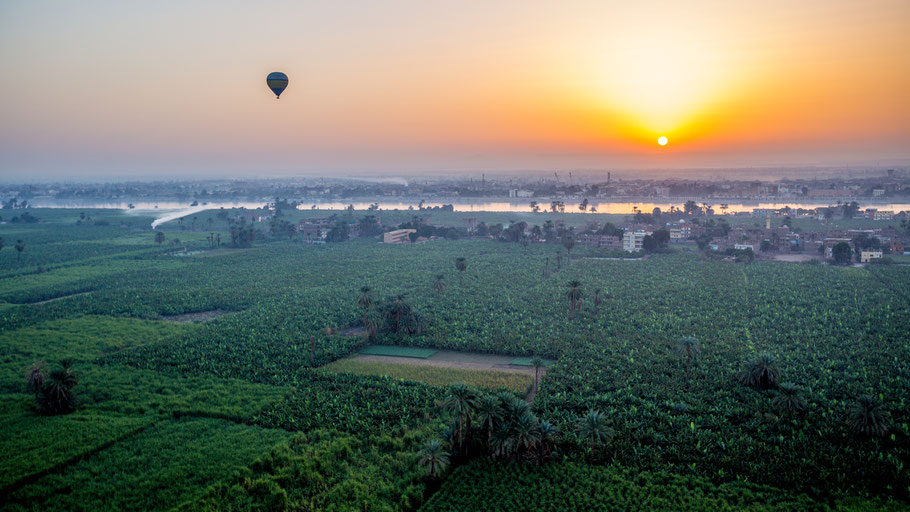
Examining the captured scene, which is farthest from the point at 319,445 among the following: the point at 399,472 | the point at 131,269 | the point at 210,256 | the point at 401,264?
the point at 210,256

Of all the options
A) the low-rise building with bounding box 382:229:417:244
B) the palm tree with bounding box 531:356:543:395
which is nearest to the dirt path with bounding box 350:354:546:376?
the palm tree with bounding box 531:356:543:395

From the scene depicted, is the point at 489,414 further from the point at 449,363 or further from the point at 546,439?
the point at 449,363

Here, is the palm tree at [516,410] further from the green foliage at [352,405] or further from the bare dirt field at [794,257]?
the bare dirt field at [794,257]

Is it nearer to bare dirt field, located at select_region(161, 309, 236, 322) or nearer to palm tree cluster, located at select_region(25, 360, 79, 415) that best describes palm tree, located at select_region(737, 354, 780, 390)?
palm tree cluster, located at select_region(25, 360, 79, 415)

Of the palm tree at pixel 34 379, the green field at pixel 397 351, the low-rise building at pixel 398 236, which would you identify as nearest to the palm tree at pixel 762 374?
the green field at pixel 397 351

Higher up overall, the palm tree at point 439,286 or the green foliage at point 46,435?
the palm tree at point 439,286

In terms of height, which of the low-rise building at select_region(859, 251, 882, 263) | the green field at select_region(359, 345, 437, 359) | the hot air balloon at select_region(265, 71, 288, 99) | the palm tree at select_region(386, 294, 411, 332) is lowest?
the green field at select_region(359, 345, 437, 359)

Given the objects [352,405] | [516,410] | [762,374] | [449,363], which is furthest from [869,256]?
[352,405]

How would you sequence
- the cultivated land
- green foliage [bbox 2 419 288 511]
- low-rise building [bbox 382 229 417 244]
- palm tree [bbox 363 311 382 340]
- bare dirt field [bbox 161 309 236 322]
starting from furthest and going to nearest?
low-rise building [bbox 382 229 417 244] < bare dirt field [bbox 161 309 236 322] < palm tree [bbox 363 311 382 340] < the cultivated land < green foliage [bbox 2 419 288 511]
